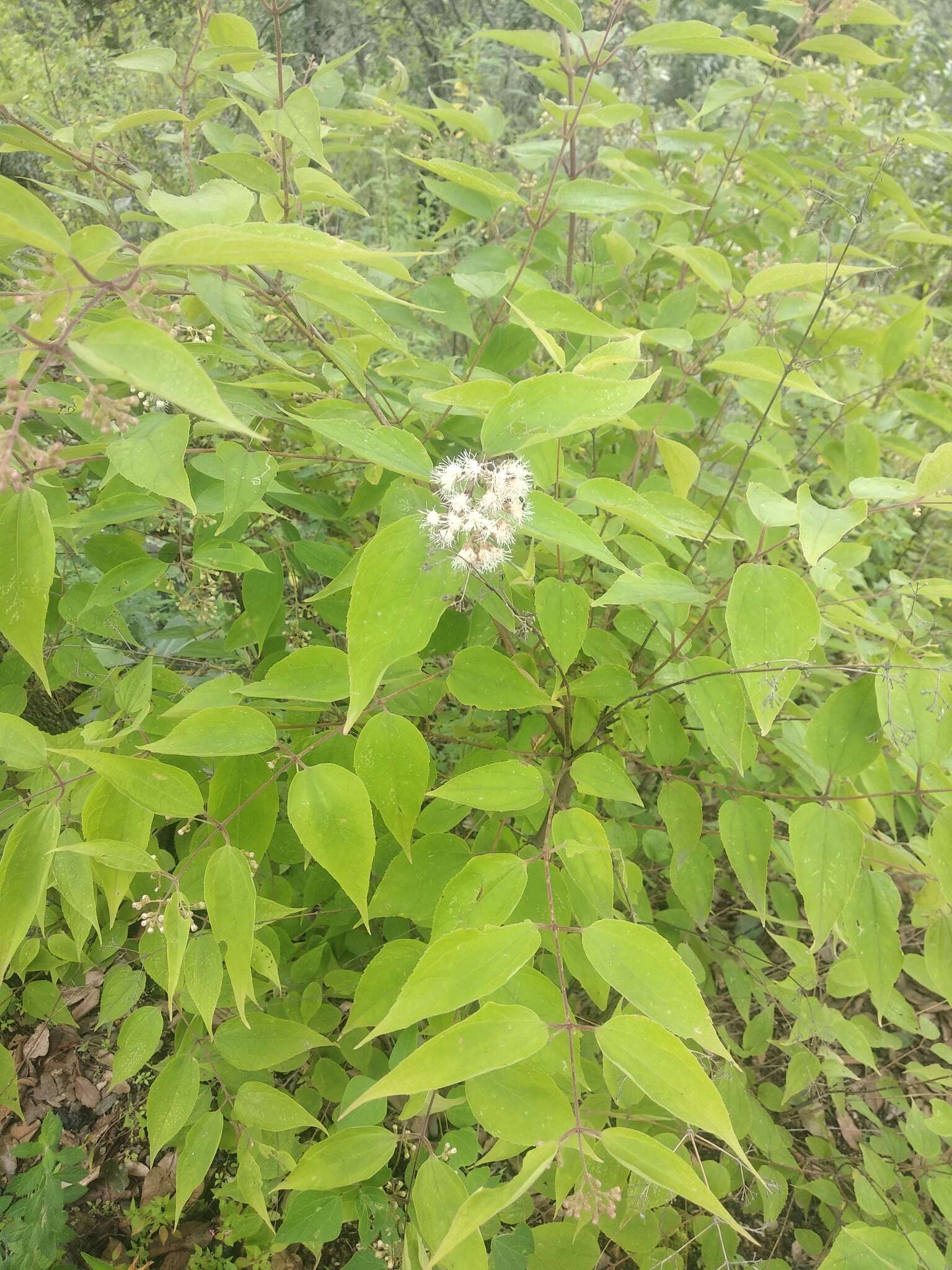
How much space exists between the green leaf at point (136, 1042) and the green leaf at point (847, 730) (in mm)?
1123

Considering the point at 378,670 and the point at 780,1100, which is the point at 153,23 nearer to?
the point at 378,670

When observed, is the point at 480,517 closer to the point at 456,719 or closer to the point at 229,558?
the point at 229,558

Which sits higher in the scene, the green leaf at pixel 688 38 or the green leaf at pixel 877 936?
the green leaf at pixel 688 38

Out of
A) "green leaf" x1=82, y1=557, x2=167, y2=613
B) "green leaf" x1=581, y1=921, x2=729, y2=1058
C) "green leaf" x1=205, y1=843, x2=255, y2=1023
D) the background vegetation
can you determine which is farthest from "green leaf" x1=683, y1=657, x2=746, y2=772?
"green leaf" x1=82, y1=557, x2=167, y2=613

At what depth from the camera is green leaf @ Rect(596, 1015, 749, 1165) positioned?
63 cm

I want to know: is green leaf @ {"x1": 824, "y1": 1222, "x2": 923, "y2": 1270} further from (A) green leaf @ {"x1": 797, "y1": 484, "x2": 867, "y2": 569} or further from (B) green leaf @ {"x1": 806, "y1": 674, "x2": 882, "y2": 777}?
(A) green leaf @ {"x1": 797, "y1": 484, "x2": 867, "y2": 569}

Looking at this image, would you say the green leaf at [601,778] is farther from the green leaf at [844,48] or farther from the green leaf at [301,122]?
the green leaf at [844,48]

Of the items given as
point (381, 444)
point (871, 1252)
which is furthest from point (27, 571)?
point (871, 1252)

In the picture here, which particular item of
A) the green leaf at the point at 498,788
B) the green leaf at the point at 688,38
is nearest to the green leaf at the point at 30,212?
the green leaf at the point at 498,788

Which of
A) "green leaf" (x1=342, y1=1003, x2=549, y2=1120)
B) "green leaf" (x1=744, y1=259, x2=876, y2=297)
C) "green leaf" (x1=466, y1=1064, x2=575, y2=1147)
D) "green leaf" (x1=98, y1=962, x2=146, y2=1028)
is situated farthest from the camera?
"green leaf" (x1=98, y1=962, x2=146, y2=1028)

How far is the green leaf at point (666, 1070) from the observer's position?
2.08ft

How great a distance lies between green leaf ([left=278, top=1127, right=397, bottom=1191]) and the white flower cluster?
2.71 ft

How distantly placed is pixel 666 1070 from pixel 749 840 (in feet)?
1.74

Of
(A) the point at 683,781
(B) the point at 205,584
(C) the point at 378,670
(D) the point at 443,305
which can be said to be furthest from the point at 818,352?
(C) the point at 378,670
